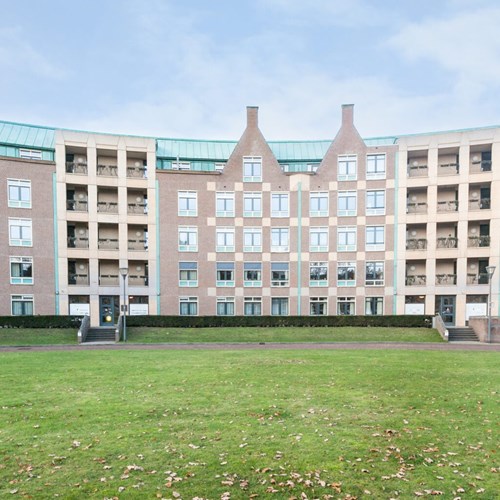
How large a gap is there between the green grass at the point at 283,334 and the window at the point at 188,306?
147 inches

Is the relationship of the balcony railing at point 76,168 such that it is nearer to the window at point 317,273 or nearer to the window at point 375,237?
the window at point 317,273

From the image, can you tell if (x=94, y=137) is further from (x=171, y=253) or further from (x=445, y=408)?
(x=445, y=408)

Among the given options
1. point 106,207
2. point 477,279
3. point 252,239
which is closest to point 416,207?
point 477,279

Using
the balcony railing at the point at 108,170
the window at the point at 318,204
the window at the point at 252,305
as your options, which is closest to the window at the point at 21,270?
the balcony railing at the point at 108,170

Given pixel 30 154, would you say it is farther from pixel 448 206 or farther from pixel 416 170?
pixel 448 206

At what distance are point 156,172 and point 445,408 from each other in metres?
33.4

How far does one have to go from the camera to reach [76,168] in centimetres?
3581

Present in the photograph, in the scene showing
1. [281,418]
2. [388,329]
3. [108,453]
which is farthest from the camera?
[388,329]

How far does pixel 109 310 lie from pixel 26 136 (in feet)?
67.0

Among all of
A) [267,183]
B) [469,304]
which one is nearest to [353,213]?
[267,183]

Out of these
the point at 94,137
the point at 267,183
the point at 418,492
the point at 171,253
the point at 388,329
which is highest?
the point at 94,137

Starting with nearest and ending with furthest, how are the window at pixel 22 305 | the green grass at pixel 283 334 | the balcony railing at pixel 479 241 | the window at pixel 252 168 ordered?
the green grass at pixel 283 334
the window at pixel 22 305
the balcony railing at pixel 479 241
the window at pixel 252 168

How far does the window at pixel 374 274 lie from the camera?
1438 inches

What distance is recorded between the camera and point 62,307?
113 feet
